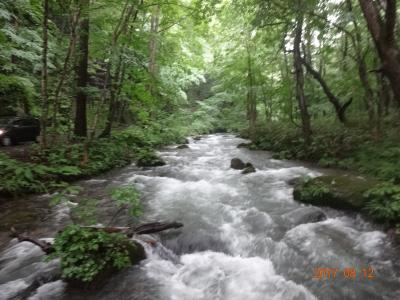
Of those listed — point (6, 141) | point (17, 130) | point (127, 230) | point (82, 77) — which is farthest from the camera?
point (17, 130)

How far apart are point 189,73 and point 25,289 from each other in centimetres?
2805

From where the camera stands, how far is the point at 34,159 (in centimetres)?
1048

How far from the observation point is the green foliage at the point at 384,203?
6609 millimetres

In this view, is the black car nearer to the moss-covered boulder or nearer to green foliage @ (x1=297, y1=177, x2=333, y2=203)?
the moss-covered boulder

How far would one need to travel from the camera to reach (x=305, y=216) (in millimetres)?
7602

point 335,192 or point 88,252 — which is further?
point 335,192

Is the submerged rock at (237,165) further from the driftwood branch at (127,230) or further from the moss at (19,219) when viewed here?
the moss at (19,219)

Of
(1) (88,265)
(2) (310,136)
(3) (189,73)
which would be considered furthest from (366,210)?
(3) (189,73)

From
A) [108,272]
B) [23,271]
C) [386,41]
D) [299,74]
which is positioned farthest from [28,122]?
[386,41]

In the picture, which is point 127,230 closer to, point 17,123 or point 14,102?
point 17,123

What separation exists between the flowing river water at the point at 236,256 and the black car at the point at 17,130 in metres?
7.82

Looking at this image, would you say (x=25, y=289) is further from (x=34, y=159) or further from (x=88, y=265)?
(x=34, y=159)

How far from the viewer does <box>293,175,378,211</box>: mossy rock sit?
25.5 feet
